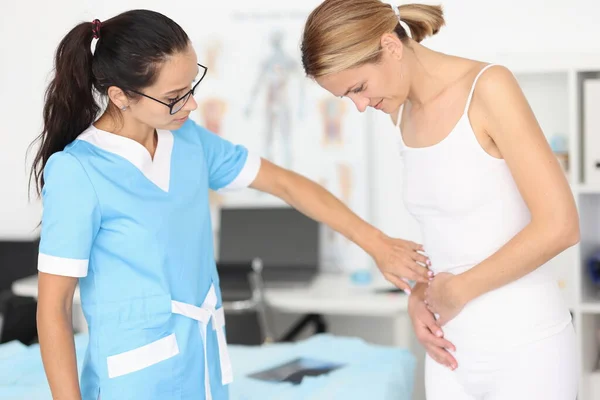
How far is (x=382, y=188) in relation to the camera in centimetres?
359

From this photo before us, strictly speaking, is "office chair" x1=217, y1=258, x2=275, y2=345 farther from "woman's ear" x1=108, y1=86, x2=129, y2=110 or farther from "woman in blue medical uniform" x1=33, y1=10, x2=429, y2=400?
"woman's ear" x1=108, y1=86, x2=129, y2=110

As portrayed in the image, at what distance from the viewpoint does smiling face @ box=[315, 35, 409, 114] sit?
146 centimetres

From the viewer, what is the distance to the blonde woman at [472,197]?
134 centimetres

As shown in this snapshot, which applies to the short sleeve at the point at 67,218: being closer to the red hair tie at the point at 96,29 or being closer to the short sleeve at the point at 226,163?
the red hair tie at the point at 96,29

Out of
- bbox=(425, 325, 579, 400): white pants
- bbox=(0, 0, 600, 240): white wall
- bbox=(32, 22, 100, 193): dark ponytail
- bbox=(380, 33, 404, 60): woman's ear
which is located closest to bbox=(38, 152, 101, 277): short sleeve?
bbox=(32, 22, 100, 193): dark ponytail

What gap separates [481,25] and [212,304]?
221cm

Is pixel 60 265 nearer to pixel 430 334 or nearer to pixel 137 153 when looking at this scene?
pixel 137 153

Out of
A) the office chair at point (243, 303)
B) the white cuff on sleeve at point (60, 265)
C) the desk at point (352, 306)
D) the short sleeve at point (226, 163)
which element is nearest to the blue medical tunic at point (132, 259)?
the white cuff on sleeve at point (60, 265)

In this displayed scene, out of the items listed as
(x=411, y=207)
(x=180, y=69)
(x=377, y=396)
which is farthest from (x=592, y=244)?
(x=180, y=69)

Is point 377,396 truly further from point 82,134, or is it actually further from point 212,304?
point 82,134

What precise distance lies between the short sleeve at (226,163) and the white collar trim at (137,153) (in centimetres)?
15

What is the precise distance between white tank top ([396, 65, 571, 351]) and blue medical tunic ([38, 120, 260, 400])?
48cm

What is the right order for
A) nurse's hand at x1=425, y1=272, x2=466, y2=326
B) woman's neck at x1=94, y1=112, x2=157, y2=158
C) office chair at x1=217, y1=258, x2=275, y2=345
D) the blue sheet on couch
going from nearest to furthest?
1. nurse's hand at x1=425, y1=272, x2=466, y2=326
2. woman's neck at x1=94, y1=112, x2=157, y2=158
3. the blue sheet on couch
4. office chair at x1=217, y1=258, x2=275, y2=345

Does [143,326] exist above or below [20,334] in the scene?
above
